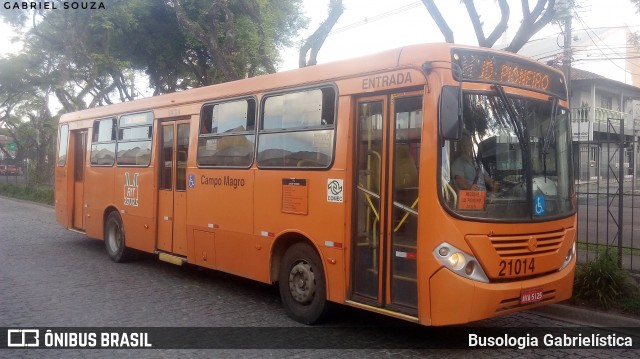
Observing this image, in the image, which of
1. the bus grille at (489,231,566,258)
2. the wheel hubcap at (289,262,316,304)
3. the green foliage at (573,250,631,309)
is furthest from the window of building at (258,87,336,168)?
the green foliage at (573,250,631,309)

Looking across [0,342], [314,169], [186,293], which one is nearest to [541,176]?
[314,169]

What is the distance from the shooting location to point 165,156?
971cm

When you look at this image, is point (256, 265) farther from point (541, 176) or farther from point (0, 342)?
point (541, 176)

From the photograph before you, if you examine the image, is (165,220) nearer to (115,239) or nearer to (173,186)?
(173,186)

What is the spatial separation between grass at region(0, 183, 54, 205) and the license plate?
23505mm

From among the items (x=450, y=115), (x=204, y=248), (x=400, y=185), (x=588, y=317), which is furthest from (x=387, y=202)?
(x=204, y=248)

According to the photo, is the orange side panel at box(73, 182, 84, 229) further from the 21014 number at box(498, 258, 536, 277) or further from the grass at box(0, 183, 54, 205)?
the grass at box(0, 183, 54, 205)

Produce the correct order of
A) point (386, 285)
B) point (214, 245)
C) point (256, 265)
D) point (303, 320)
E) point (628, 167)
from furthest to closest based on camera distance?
point (628, 167)
point (214, 245)
point (256, 265)
point (303, 320)
point (386, 285)

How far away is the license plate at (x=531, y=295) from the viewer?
5511mm

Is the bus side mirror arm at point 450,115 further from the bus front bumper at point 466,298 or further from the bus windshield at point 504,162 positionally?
the bus front bumper at point 466,298

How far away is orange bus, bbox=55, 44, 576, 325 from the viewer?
5348 millimetres

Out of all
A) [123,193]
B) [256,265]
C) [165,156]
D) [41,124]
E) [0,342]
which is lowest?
[0,342]

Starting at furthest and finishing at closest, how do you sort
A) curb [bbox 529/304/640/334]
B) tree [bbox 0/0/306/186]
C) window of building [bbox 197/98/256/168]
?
tree [bbox 0/0/306/186]
window of building [bbox 197/98/256/168]
curb [bbox 529/304/640/334]

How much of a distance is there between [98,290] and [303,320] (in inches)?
140
